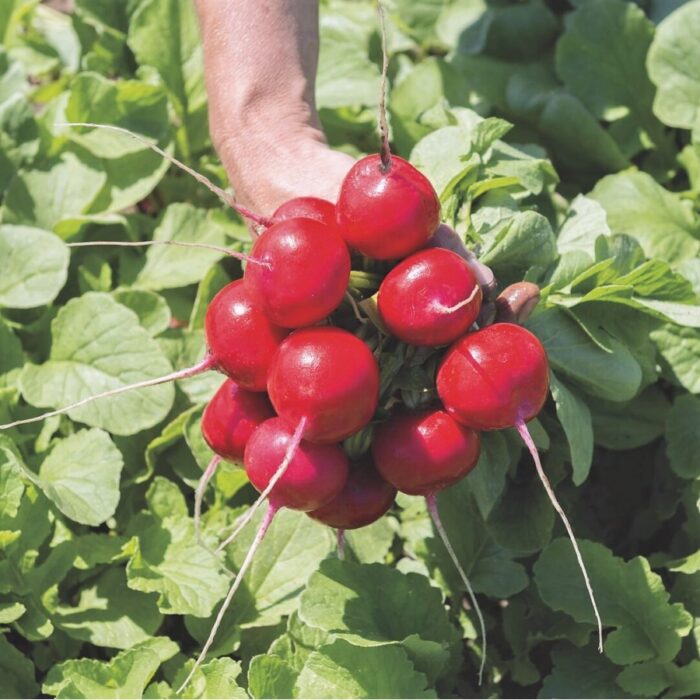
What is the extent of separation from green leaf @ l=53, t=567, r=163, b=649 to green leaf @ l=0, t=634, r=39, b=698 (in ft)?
0.32

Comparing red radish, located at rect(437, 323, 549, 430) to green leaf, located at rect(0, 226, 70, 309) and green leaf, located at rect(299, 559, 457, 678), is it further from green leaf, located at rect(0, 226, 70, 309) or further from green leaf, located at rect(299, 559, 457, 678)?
green leaf, located at rect(0, 226, 70, 309)

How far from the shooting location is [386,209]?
1344mm

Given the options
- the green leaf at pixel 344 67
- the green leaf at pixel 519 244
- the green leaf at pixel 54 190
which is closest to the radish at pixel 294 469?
the green leaf at pixel 519 244

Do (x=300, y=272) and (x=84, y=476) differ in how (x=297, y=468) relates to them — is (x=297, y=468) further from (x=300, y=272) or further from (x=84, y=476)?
(x=84, y=476)

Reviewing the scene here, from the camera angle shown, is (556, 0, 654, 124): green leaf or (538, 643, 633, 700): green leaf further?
(556, 0, 654, 124): green leaf

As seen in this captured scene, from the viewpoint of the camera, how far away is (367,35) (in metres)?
2.91

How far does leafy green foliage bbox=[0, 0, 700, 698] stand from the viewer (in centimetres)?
179

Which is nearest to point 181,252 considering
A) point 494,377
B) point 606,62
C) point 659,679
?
point 606,62

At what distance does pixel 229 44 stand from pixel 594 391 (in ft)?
2.94

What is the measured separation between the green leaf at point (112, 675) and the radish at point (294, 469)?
44cm

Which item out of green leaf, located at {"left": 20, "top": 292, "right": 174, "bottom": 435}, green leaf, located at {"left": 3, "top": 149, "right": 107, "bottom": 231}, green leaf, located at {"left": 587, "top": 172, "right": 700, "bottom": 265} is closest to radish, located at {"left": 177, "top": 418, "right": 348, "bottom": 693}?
green leaf, located at {"left": 20, "top": 292, "right": 174, "bottom": 435}

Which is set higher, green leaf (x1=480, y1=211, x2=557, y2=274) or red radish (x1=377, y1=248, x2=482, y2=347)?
red radish (x1=377, y1=248, x2=482, y2=347)

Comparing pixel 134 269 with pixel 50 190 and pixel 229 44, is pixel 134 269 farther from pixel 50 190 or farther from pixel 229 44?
pixel 229 44

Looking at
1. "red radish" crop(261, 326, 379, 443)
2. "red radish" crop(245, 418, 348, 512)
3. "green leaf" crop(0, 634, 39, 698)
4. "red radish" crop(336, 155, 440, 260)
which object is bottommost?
"green leaf" crop(0, 634, 39, 698)
